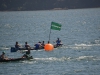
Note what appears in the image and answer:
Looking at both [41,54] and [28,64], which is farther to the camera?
[41,54]

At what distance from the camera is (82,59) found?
63.9 metres

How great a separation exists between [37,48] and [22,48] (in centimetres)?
269

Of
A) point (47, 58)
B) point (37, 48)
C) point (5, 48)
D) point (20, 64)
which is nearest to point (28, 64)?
point (20, 64)

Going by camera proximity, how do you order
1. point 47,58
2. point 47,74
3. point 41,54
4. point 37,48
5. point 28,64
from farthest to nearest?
point 37,48 → point 41,54 → point 47,58 → point 28,64 → point 47,74

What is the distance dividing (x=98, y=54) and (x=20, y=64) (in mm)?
13525

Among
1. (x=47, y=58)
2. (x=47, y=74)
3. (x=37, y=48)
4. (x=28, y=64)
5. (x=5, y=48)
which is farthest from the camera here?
(x=5, y=48)

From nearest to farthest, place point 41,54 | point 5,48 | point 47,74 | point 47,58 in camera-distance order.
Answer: point 47,74 < point 47,58 < point 41,54 < point 5,48

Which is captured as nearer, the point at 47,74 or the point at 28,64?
the point at 47,74

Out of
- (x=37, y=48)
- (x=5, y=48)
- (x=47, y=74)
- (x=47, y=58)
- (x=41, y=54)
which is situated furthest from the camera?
(x=5, y=48)

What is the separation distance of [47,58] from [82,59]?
5615 mm

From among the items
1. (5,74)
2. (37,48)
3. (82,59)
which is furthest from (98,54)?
(5,74)

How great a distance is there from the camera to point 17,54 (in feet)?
240

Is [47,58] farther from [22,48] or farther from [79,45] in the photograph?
[79,45]

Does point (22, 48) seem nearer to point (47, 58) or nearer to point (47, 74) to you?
point (47, 58)
